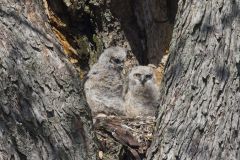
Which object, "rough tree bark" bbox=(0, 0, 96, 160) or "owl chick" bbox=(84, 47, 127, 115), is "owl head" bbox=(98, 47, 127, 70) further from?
"rough tree bark" bbox=(0, 0, 96, 160)

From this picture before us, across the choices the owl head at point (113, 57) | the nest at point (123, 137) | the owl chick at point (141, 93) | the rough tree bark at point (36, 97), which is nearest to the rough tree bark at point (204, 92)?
the rough tree bark at point (36, 97)

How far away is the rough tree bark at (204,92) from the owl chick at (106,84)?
3.13 meters

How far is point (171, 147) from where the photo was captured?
4000mm

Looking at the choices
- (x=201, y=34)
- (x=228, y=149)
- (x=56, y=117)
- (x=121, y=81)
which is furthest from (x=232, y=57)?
(x=121, y=81)

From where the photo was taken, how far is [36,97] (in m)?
3.68

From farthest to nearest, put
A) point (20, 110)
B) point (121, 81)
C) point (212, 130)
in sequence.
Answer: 1. point (121, 81)
2. point (212, 130)
3. point (20, 110)

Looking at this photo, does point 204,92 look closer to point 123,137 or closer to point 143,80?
point 123,137

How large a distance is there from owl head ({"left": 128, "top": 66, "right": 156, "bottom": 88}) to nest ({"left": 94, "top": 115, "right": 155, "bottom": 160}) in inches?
26.2

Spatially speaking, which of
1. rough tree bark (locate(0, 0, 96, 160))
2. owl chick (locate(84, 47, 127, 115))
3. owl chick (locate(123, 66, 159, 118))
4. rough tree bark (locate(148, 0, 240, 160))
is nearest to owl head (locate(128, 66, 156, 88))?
owl chick (locate(123, 66, 159, 118))

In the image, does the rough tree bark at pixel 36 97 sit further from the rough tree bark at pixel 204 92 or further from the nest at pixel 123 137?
the nest at pixel 123 137

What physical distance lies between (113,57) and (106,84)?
1.02 feet

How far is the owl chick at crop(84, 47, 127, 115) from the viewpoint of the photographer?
7270 millimetres

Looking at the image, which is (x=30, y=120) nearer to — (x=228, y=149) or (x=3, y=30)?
(x=3, y=30)

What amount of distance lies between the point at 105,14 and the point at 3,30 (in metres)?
3.93
